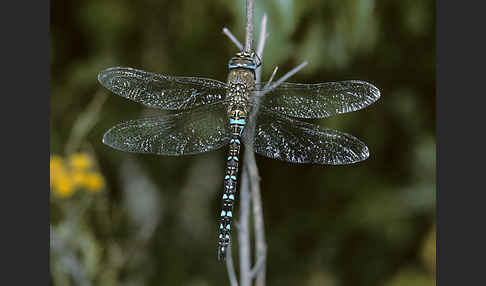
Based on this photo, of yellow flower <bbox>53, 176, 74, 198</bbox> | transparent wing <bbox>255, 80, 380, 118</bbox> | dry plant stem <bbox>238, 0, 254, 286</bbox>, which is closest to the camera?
dry plant stem <bbox>238, 0, 254, 286</bbox>

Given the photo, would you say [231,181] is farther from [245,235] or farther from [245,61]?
[245,61]

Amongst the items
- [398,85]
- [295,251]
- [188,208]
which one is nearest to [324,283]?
[295,251]

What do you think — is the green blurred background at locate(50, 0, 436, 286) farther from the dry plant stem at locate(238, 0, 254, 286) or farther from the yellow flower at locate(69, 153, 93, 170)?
the dry plant stem at locate(238, 0, 254, 286)

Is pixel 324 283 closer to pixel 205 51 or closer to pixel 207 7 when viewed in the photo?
pixel 205 51

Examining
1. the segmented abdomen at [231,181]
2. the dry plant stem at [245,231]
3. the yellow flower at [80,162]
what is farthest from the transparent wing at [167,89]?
the yellow flower at [80,162]

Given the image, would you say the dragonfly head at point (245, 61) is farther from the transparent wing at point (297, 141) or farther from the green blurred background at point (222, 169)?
the green blurred background at point (222, 169)

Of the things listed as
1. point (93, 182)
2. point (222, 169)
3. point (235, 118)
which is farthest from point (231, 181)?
point (222, 169)

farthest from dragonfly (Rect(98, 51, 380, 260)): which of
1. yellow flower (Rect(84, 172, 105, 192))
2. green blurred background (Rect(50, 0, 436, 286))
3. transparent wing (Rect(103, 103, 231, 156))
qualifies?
yellow flower (Rect(84, 172, 105, 192))
